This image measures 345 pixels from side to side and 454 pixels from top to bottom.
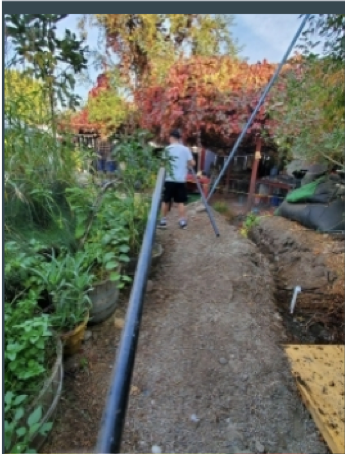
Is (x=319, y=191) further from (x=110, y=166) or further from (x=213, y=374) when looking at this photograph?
(x=213, y=374)

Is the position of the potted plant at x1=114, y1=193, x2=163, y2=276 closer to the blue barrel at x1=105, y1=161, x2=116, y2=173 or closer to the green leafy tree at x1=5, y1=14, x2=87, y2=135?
the blue barrel at x1=105, y1=161, x2=116, y2=173

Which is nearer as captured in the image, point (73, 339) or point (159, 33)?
point (159, 33)

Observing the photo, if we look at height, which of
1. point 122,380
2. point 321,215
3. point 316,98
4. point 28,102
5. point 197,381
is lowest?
point 197,381

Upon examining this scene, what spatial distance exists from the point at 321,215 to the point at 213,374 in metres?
2.51

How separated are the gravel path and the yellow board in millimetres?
49

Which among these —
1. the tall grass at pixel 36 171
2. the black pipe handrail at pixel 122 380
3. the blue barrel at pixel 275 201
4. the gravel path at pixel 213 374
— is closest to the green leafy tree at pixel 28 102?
the tall grass at pixel 36 171

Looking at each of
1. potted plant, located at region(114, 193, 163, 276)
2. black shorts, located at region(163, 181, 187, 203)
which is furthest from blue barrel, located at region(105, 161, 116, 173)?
black shorts, located at region(163, 181, 187, 203)

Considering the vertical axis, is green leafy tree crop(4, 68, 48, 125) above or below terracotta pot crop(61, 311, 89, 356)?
above

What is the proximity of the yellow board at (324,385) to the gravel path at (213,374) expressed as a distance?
49 mm

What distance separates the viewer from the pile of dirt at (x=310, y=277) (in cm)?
235

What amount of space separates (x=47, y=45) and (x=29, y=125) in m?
0.83

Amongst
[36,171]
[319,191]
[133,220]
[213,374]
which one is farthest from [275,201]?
[36,171]

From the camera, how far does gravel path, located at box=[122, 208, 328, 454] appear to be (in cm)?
120

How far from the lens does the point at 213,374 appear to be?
149cm
